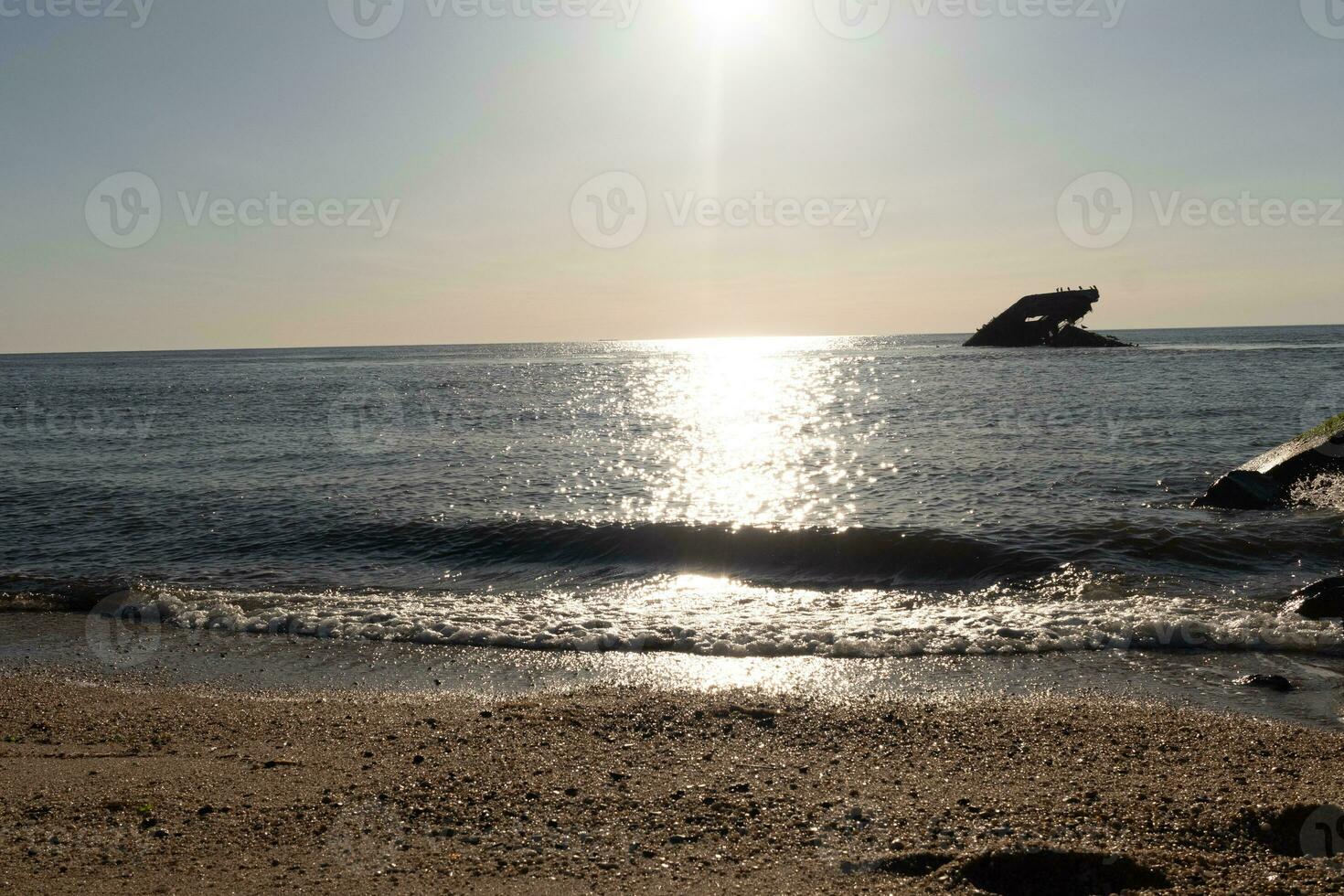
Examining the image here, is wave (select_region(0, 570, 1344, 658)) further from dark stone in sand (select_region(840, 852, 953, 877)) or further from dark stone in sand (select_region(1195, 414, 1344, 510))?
dark stone in sand (select_region(1195, 414, 1344, 510))

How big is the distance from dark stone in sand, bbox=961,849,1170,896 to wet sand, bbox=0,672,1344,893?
0.05ft

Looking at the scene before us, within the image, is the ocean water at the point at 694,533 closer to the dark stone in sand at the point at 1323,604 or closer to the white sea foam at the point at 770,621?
the white sea foam at the point at 770,621

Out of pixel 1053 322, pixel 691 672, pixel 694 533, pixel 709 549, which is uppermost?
pixel 1053 322

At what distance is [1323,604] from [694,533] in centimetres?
991

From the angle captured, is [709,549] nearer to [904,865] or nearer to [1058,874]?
[904,865]

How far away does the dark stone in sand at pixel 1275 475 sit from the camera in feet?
55.3

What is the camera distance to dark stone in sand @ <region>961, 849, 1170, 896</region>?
181 inches

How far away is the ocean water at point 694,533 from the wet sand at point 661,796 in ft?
8.86

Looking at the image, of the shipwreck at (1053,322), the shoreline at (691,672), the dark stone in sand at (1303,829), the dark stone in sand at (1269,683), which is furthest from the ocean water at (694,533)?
the shipwreck at (1053,322)

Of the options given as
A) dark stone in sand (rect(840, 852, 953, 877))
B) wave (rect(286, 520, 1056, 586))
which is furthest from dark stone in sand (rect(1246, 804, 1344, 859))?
wave (rect(286, 520, 1056, 586))

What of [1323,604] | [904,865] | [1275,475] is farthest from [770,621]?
[1275,475]

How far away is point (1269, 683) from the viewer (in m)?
8.34

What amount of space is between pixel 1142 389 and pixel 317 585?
4435 cm

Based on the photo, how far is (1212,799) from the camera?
561 cm
